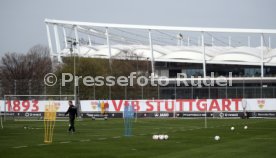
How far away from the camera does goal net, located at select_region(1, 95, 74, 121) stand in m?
59.3

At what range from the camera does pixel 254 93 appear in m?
64.7

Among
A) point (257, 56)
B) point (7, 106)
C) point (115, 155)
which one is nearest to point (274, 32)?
point (257, 56)

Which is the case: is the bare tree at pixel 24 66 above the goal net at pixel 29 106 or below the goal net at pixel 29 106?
above

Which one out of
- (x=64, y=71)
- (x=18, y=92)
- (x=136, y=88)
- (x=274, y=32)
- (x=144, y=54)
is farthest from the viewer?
(x=144, y=54)

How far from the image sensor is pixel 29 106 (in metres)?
60.5

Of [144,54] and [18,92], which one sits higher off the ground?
[144,54]

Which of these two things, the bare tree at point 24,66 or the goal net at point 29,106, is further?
the bare tree at point 24,66

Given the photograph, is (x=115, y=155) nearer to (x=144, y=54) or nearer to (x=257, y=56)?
(x=257, y=56)

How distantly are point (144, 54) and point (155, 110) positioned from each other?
6850cm

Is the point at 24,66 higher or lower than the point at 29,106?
higher

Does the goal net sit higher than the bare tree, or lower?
lower

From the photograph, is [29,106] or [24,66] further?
[24,66]

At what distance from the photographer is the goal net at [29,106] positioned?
195 feet

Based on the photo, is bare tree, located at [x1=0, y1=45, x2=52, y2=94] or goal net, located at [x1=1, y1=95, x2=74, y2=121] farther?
bare tree, located at [x1=0, y1=45, x2=52, y2=94]
